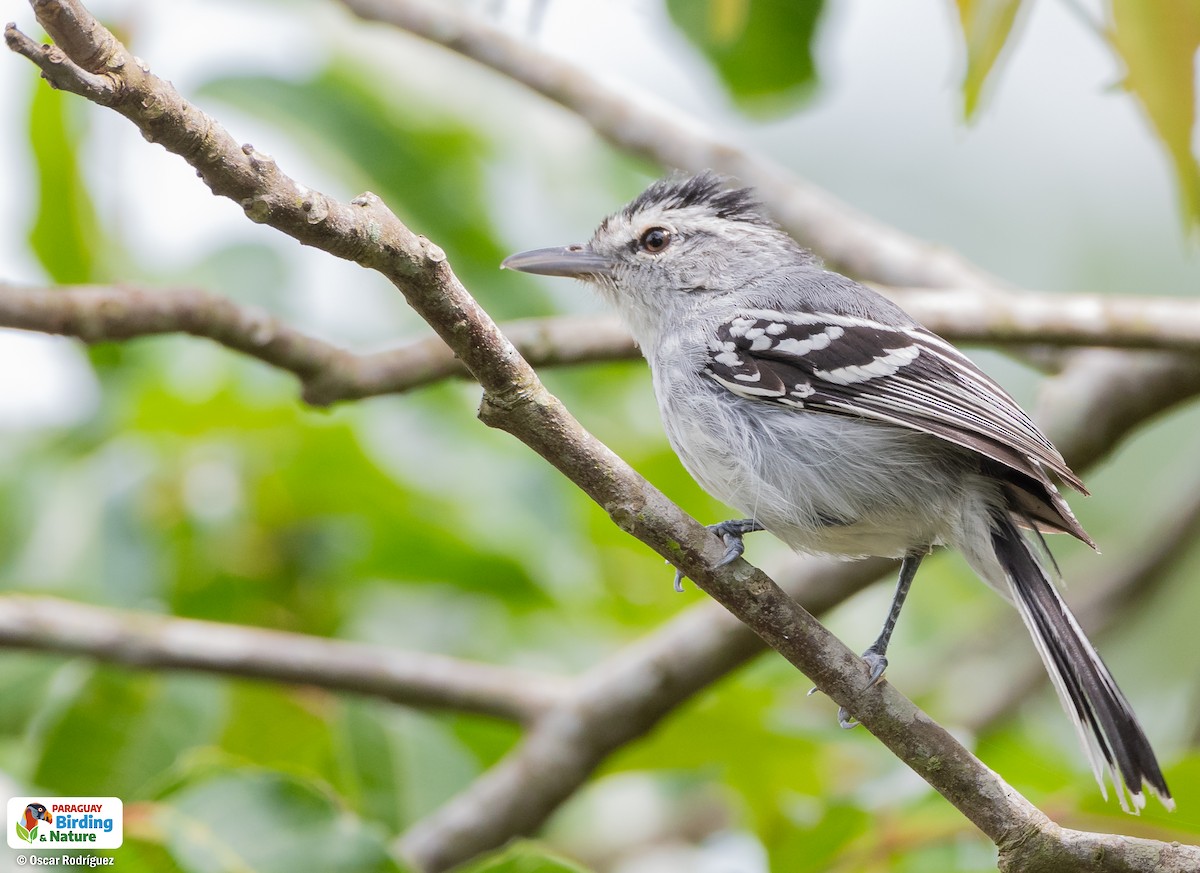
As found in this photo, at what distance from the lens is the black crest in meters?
4.43

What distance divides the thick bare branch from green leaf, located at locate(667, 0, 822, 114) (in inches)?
87.8

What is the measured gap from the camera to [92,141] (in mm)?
4227

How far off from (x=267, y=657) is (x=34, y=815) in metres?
0.92

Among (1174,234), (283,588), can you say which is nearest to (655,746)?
(283,588)

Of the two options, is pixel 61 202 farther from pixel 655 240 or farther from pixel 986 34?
pixel 986 34

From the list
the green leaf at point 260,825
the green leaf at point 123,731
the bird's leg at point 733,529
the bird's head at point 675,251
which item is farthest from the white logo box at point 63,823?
the bird's head at point 675,251

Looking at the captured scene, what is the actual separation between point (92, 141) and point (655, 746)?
2.88m

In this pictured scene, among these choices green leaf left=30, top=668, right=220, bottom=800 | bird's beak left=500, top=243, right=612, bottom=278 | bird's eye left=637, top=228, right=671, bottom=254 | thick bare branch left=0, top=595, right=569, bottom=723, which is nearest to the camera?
green leaf left=30, top=668, right=220, bottom=800

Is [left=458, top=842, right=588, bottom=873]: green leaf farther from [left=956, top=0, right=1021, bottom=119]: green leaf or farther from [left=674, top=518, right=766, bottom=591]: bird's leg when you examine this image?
[left=956, top=0, right=1021, bottom=119]: green leaf

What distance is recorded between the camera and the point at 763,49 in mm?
4156

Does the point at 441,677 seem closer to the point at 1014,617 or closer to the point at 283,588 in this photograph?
the point at 283,588

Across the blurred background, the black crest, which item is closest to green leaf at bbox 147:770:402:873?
the blurred background

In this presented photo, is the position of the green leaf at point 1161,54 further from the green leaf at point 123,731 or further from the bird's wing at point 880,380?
the green leaf at point 123,731

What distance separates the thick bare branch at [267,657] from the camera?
3660 mm
